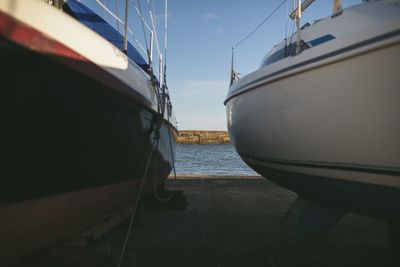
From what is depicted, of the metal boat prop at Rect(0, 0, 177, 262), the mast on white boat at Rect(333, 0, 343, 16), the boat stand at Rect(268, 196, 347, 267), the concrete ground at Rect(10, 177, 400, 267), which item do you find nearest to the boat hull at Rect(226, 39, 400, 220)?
the boat stand at Rect(268, 196, 347, 267)

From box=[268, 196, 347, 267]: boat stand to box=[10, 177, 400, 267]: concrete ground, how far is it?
12cm

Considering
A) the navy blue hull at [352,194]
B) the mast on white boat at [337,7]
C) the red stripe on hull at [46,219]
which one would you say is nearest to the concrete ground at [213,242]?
the red stripe on hull at [46,219]

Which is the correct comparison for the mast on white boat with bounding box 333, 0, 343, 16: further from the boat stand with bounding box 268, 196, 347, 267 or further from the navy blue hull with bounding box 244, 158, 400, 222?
the boat stand with bounding box 268, 196, 347, 267

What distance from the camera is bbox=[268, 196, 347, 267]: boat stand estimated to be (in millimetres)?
3262

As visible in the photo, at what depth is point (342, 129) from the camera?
2.54m

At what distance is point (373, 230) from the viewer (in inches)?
179

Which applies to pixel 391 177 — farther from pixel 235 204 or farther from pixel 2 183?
pixel 235 204

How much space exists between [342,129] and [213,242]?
2.03m

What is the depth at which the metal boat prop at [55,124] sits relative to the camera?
2.14 meters

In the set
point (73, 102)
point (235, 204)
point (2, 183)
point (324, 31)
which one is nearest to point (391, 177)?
point (324, 31)

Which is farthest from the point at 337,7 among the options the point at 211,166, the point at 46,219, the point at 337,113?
the point at 211,166

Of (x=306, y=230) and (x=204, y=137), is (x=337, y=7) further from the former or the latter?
(x=204, y=137)

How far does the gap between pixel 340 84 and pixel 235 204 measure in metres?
4.06

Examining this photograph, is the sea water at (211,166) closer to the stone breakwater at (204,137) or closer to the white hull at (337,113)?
the white hull at (337,113)
